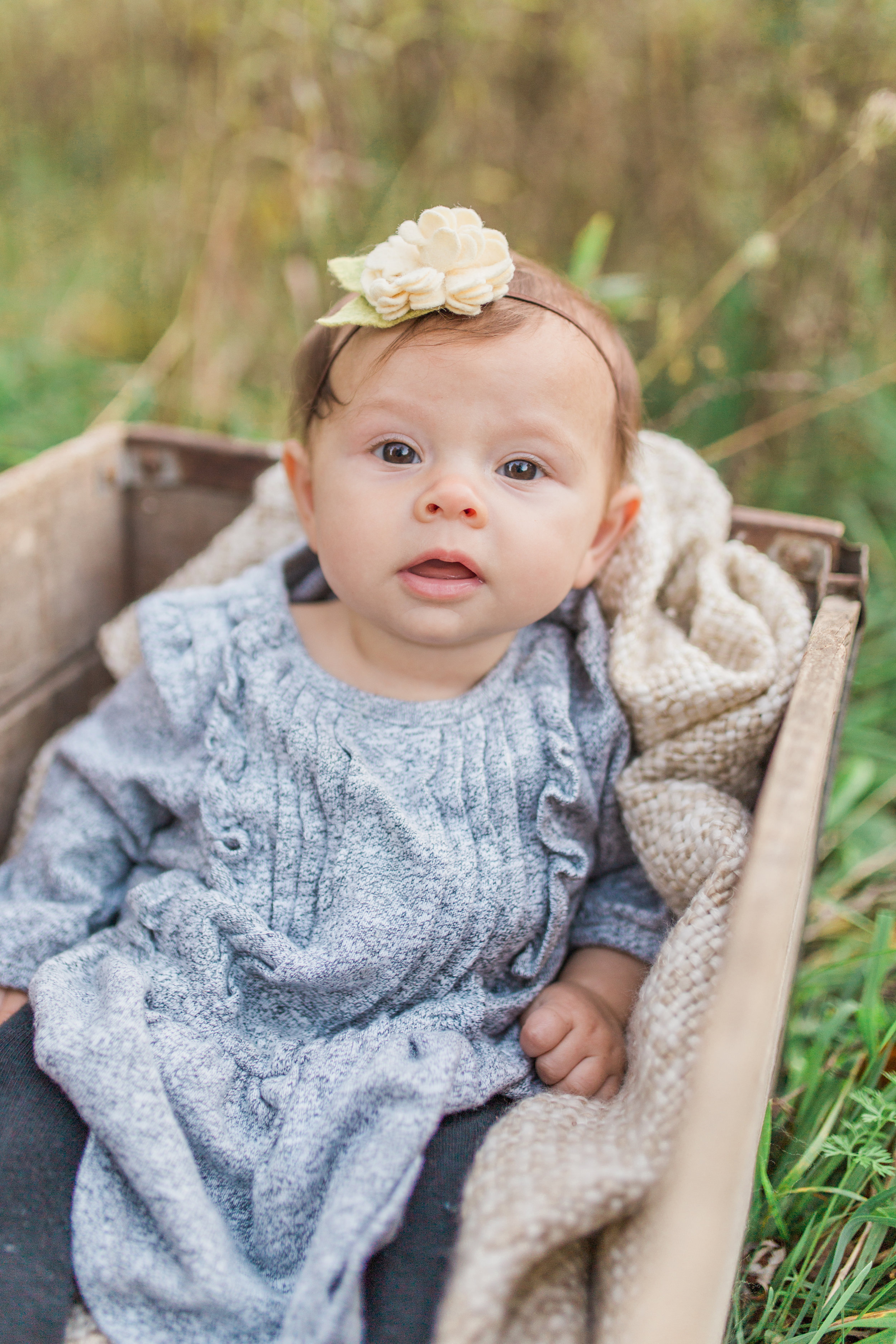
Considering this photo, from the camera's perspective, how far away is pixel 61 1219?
881 mm

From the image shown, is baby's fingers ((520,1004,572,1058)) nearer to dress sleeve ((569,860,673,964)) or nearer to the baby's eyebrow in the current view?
dress sleeve ((569,860,673,964))

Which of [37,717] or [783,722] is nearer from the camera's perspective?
[783,722]

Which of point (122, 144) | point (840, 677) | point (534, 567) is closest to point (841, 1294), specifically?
point (840, 677)

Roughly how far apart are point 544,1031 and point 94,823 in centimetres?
52

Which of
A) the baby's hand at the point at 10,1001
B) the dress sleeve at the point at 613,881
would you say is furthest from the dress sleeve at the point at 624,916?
the baby's hand at the point at 10,1001

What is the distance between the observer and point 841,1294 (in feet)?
3.39

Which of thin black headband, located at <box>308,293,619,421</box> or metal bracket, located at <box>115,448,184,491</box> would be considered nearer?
thin black headband, located at <box>308,293,619,421</box>

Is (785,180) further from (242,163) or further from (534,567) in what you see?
(534,567)

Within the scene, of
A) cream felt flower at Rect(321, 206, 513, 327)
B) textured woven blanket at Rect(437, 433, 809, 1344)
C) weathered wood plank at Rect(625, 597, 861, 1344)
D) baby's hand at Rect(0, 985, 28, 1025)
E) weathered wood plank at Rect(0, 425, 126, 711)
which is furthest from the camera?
weathered wood plank at Rect(0, 425, 126, 711)

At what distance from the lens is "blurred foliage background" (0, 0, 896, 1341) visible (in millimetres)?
1853

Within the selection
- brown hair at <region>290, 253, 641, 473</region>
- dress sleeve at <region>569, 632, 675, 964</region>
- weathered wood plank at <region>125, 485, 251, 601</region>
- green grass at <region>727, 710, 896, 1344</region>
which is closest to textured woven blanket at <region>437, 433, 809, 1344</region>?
dress sleeve at <region>569, 632, 675, 964</region>

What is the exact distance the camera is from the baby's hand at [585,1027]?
39.3 inches

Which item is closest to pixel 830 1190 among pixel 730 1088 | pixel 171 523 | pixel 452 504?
pixel 730 1088

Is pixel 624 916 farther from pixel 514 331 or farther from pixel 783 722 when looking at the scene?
pixel 514 331
